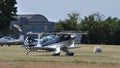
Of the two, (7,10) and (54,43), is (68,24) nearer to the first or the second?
(7,10)

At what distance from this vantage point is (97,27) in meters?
113

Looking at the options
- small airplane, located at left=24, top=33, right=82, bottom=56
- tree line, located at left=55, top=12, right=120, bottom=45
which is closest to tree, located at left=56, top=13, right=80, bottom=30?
tree line, located at left=55, top=12, right=120, bottom=45

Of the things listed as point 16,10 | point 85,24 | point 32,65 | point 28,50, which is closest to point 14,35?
point 16,10

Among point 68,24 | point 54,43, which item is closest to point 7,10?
point 68,24

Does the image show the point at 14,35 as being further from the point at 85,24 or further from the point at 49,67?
the point at 49,67

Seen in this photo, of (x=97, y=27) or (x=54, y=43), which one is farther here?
(x=97, y=27)

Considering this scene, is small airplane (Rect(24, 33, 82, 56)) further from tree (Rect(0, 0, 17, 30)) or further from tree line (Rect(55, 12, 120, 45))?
tree (Rect(0, 0, 17, 30))

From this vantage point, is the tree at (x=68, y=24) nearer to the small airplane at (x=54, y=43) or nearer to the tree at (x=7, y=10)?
the tree at (x=7, y=10)

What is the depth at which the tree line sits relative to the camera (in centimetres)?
10838

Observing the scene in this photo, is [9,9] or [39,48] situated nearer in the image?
[39,48]

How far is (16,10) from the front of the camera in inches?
4747

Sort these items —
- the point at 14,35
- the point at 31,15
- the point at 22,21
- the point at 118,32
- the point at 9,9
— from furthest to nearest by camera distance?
the point at 31,15 → the point at 22,21 → the point at 14,35 → the point at 9,9 → the point at 118,32

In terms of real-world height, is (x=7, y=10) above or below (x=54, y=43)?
above

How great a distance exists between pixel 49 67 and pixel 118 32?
82588 mm
